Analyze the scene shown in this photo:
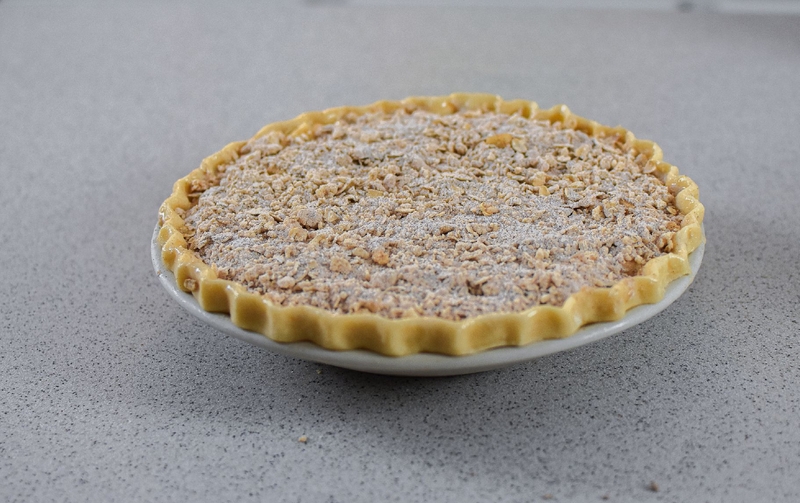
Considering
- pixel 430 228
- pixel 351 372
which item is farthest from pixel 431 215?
pixel 351 372

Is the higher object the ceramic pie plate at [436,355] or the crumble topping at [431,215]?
the crumble topping at [431,215]

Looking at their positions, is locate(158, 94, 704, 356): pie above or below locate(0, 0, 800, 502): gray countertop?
above

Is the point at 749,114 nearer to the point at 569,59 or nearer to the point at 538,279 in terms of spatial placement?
the point at 569,59

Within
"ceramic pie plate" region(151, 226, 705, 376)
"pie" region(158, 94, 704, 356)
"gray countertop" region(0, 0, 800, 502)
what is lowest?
"gray countertop" region(0, 0, 800, 502)

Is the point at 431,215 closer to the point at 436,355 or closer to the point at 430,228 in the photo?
the point at 430,228

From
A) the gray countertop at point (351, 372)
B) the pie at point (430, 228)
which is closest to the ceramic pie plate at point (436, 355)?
the pie at point (430, 228)

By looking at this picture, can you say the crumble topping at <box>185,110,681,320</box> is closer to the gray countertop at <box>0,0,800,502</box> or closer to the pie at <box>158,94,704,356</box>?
the pie at <box>158,94,704,356</box>

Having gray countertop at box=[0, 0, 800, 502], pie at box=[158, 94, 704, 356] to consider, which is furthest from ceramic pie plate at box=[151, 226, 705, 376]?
gray countertop at box=[0, 0, 800, 502]

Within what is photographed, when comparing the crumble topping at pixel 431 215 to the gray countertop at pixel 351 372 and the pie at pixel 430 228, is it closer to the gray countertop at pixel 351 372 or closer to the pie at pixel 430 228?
the pie at pixel 430 228

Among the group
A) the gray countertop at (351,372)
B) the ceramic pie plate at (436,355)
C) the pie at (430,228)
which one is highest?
the pie at (430,228)
